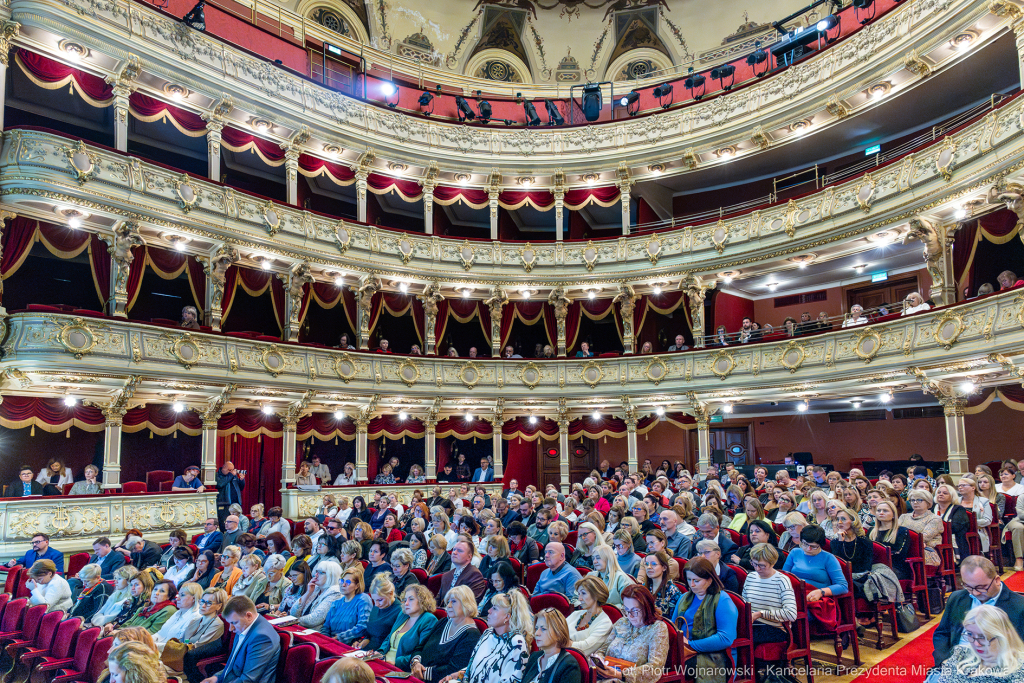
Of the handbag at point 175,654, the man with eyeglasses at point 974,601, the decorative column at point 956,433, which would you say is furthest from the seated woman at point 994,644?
the decorative column at point 956,433

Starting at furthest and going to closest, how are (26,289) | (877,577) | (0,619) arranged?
(26,289) → (0,619) → (877,577)

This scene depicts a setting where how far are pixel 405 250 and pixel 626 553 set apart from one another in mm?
12977

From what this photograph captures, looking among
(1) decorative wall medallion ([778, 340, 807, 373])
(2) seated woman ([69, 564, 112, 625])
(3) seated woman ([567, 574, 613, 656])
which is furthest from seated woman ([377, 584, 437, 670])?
(1) decorative wall medallion ([778, 340, 807, 373])

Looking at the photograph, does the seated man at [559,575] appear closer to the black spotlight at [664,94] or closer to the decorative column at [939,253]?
the decorative column at [939,253]

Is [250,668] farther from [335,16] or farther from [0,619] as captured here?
[335,16]

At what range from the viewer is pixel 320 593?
5902 millimetres

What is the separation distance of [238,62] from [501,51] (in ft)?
32.8

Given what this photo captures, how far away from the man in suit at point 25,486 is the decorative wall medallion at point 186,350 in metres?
3.02

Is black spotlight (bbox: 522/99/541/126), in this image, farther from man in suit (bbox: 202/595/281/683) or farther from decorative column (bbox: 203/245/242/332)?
man in suit (bbox: 202/595/281/683)

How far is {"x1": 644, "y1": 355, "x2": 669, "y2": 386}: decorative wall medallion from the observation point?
17469mm

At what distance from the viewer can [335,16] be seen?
19828 millimetres

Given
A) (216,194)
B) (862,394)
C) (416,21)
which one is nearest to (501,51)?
(416,21)

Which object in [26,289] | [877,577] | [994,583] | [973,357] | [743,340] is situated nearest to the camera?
[994,583]

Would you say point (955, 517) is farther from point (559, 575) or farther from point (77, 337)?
point (77, 337)
